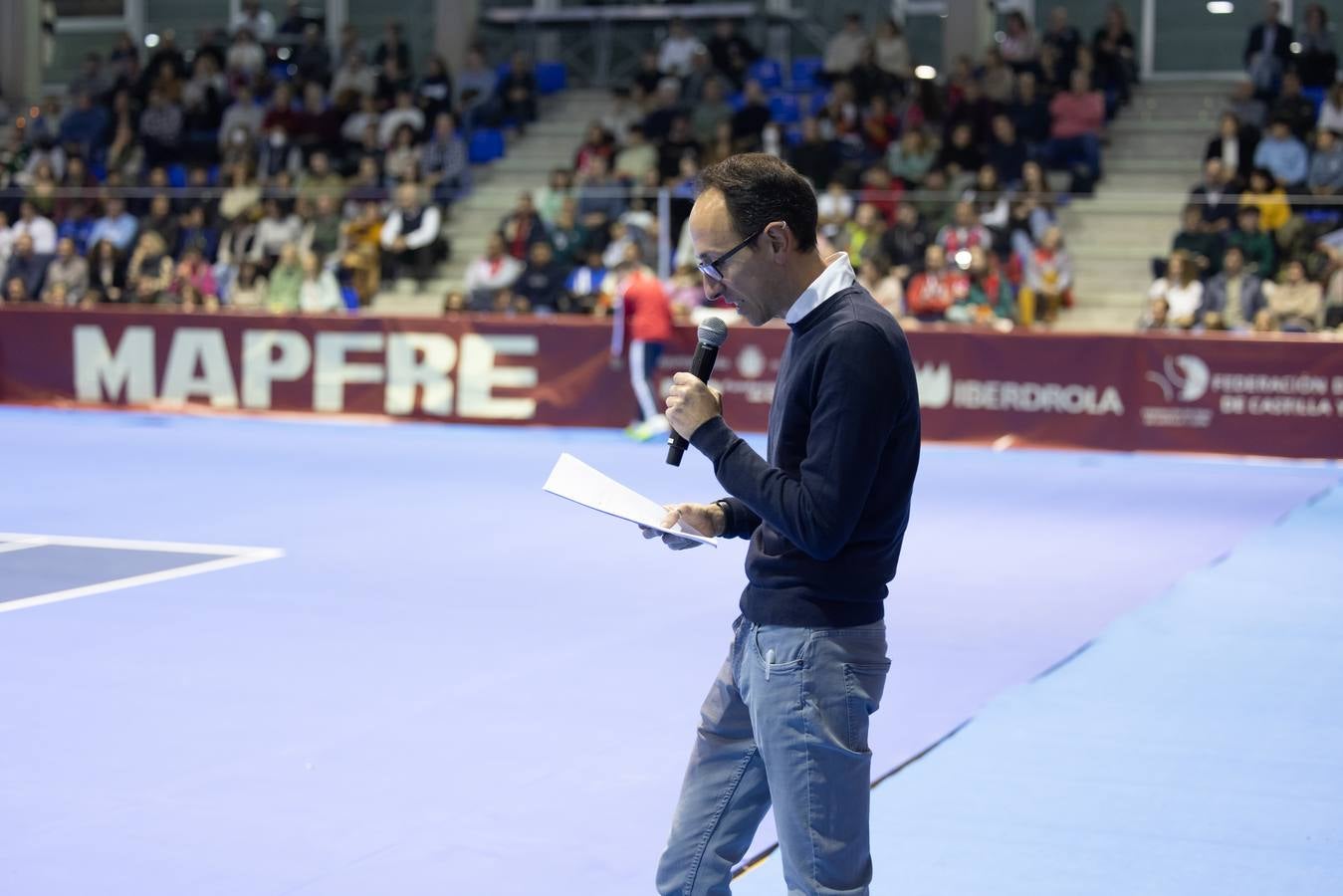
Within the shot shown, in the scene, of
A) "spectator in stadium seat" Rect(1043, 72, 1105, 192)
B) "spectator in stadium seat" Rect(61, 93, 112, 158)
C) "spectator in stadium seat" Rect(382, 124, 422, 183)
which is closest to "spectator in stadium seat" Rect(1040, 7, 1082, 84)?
"spectator in stadium seat" Rect(1043, 72, 1105, 192)

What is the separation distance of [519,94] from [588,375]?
8426 mm

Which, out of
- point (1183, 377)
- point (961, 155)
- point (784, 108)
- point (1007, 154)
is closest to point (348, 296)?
point (784, 108)

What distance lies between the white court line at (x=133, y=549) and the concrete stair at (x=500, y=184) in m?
10.3

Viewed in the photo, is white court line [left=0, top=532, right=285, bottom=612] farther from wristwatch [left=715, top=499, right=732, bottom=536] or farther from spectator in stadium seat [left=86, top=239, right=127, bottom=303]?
spectator in stadium seat [left=86, top=239, right=127, bottom=303]

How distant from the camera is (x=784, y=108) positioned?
25.3m

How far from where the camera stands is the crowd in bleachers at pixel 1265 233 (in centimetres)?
1772

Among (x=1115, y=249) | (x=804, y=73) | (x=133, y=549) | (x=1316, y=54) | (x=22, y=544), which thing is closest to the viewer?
(x=133, y=549)

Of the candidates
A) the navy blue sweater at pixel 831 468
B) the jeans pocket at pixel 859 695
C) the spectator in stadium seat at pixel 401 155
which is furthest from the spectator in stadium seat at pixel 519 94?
the jeans pocket at pixel 859 695

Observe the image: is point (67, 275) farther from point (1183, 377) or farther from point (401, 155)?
point (1183, 377)

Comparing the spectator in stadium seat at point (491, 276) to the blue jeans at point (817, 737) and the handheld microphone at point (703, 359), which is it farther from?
the blue jeans at point (817, 737)

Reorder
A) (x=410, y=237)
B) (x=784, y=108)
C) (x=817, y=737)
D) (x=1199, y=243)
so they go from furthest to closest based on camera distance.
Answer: (x=784, y=108), (x=410, y=237), (x=1199, y=243), (x=817, y=737)

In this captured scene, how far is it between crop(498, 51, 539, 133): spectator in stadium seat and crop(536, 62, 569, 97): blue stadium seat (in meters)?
0.76

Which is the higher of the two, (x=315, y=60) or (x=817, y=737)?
(x=315, y=60)

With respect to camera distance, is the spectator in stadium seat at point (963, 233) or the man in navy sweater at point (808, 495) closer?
the man in navy sweater at point (808, 495)
